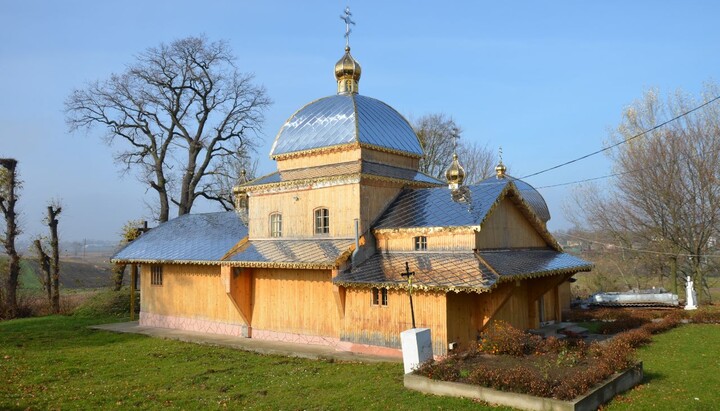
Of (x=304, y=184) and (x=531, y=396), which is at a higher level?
(x=304, y=184)

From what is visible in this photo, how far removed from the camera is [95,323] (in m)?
24.2

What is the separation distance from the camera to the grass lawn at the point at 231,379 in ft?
36.0

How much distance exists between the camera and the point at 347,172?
17766 millimetres

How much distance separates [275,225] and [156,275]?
21.6ft

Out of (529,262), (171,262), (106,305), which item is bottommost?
(106,305)

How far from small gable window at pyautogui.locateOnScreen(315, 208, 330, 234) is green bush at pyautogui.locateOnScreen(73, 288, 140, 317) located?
13.9 meters

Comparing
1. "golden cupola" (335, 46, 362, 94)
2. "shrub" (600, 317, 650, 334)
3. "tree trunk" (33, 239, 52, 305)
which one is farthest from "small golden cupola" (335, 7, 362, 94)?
"tree trunk" (33, 239, 52, 305)

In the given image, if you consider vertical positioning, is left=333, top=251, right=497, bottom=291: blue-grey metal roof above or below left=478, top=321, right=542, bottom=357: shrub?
above

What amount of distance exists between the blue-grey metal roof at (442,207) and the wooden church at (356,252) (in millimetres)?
54

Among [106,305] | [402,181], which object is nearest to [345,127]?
[402,181]

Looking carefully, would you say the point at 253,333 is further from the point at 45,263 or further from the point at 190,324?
the point at 45,263

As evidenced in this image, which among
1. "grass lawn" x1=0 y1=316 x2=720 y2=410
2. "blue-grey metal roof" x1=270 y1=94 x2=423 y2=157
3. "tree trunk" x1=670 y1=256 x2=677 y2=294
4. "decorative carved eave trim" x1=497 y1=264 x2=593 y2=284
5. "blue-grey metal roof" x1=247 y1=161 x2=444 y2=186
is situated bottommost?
"grass lawn" x1=0 y1=316 x2=720 y2=410

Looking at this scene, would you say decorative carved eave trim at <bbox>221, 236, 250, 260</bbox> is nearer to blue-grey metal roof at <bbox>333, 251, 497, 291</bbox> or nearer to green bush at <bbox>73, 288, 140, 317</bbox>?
blue-grey metal roof at <bbox>333, 251, 497, 291</bbox>

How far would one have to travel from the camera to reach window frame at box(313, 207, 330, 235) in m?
18.0
